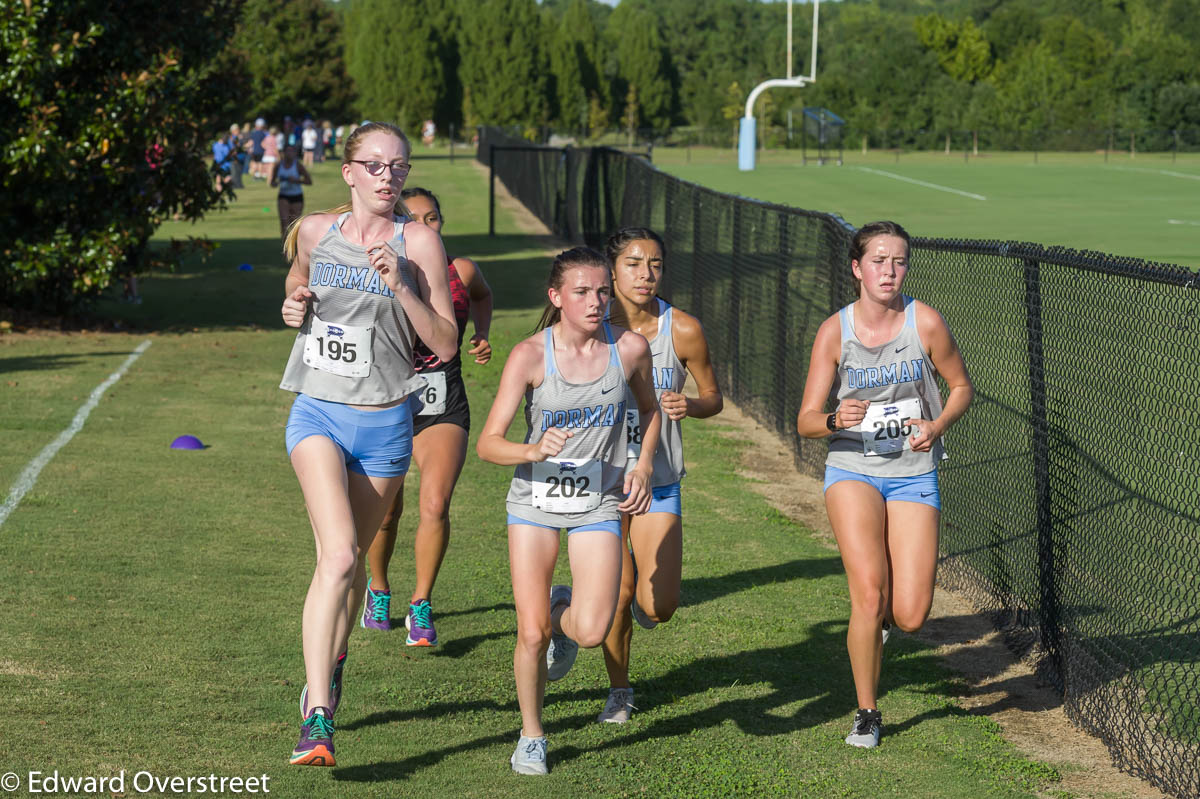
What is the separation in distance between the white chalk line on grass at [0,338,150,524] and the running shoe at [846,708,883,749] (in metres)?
5.54

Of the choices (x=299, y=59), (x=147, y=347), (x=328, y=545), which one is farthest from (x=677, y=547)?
(x=299, y=59)

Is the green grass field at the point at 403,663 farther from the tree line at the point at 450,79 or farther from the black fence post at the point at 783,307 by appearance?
the tree line at the point at 450,79

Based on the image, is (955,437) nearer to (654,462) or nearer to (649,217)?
(654,462)

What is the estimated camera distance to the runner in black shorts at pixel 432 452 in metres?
6.93

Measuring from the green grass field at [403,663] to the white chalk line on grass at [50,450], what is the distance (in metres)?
0.11

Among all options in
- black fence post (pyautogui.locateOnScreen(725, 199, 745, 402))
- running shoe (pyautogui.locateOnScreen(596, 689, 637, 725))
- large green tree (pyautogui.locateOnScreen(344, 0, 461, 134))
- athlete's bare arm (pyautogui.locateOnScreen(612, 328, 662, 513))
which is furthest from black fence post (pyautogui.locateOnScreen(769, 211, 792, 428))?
large green tree (pyautogui.locateOnScreen(344, 0, 461, 134))

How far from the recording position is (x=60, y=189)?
1725cm

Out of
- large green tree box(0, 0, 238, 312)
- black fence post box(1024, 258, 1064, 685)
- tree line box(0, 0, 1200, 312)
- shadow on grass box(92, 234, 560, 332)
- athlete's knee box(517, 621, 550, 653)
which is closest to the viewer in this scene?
athlete's knee box(517, 621, 550, 653)

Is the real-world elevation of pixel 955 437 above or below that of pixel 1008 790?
above

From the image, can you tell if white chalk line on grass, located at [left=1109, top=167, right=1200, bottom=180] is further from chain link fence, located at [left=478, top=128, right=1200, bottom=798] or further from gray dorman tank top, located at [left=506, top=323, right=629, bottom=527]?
gray dorman tank top, located at [left=506, top=323, right=629, bottom=527]

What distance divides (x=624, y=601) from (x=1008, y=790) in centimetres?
166

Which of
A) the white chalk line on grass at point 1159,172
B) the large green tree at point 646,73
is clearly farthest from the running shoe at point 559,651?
the large green tree at point 646,73

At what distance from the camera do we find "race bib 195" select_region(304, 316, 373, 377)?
5375mm

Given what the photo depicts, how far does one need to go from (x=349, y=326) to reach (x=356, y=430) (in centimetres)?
38
